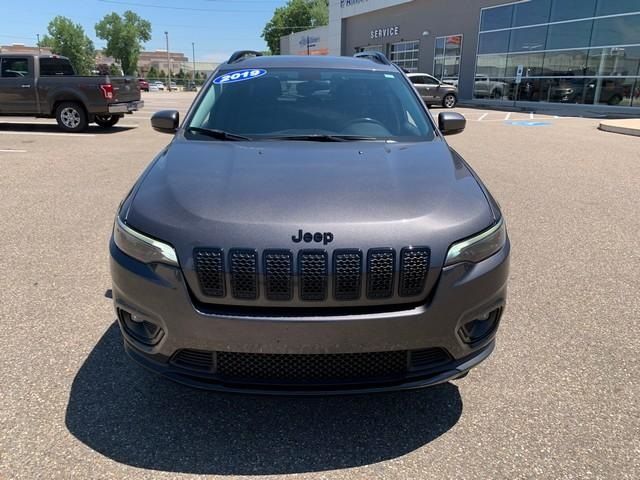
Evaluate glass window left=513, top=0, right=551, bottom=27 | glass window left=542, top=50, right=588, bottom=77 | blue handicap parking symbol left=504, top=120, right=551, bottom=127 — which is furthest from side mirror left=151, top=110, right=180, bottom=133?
glass window left=513, top=0, right=551, bottom=27

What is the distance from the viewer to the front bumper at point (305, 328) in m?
2.00

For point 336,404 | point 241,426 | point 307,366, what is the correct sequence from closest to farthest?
point 307,366 → point 241,426 → point 336,404

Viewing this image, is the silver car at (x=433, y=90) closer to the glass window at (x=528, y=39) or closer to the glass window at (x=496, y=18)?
the glass window at (x=528, y=39)

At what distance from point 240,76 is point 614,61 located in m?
23.8

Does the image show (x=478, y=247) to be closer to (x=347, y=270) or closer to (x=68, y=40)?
(x=347, y=270)

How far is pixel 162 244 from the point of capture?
6.84 feet

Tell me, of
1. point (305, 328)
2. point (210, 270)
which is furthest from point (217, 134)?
point (305, 328)

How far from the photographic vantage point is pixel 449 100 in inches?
945

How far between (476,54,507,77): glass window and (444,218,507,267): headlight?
29238mm

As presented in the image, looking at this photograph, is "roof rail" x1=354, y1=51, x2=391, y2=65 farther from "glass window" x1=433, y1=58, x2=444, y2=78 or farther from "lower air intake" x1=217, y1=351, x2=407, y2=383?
"glass window" x1=433, y1=58, x2=444, y2=78

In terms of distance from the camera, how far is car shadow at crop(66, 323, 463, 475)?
2191mm

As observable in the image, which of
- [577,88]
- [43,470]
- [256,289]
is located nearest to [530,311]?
[256,289]

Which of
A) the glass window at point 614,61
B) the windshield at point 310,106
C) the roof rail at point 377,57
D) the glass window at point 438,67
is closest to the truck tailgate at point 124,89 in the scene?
the roof rail at point 377,57

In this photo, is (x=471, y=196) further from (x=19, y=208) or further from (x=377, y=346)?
(x=19, y=208)
